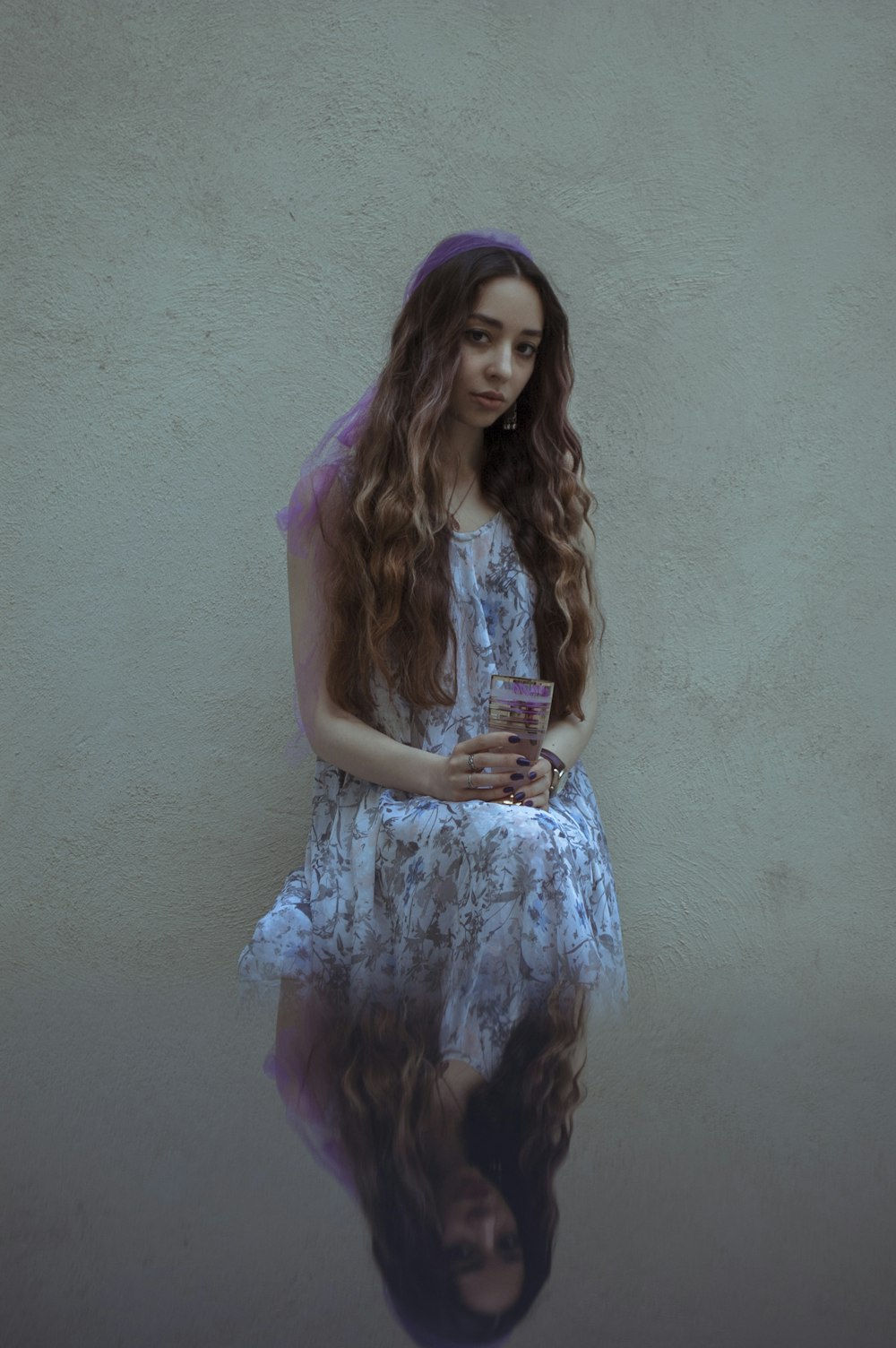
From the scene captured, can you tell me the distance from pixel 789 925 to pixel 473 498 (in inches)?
46.5

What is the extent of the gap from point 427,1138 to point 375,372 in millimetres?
2108

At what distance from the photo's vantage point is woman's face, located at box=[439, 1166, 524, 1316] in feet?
1.56

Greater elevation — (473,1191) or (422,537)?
(422,537)

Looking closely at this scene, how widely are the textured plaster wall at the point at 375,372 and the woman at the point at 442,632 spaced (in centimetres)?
42

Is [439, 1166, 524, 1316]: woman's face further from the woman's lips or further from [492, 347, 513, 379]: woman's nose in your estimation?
[492, 347, 513, 379]: woman's nose

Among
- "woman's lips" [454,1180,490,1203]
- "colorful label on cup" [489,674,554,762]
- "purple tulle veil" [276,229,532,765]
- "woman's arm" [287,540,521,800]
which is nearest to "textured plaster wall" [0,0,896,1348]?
"purple tulle veil" [276,229,532,765]

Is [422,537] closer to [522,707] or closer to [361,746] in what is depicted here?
[361,746]

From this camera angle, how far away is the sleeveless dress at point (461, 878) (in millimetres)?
1688

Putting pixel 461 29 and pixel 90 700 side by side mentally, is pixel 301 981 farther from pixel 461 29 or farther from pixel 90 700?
pixel 461 29

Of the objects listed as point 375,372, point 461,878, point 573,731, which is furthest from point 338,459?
point 461,878

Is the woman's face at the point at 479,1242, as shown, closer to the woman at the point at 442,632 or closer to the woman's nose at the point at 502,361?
the woman at the point at 442,632

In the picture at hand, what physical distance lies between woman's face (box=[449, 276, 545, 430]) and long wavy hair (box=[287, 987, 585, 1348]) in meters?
1.31

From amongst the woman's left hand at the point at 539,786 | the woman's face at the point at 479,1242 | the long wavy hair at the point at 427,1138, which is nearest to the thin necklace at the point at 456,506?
the woman's left hand at the point at 539,786

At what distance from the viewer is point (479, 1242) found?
52cm
